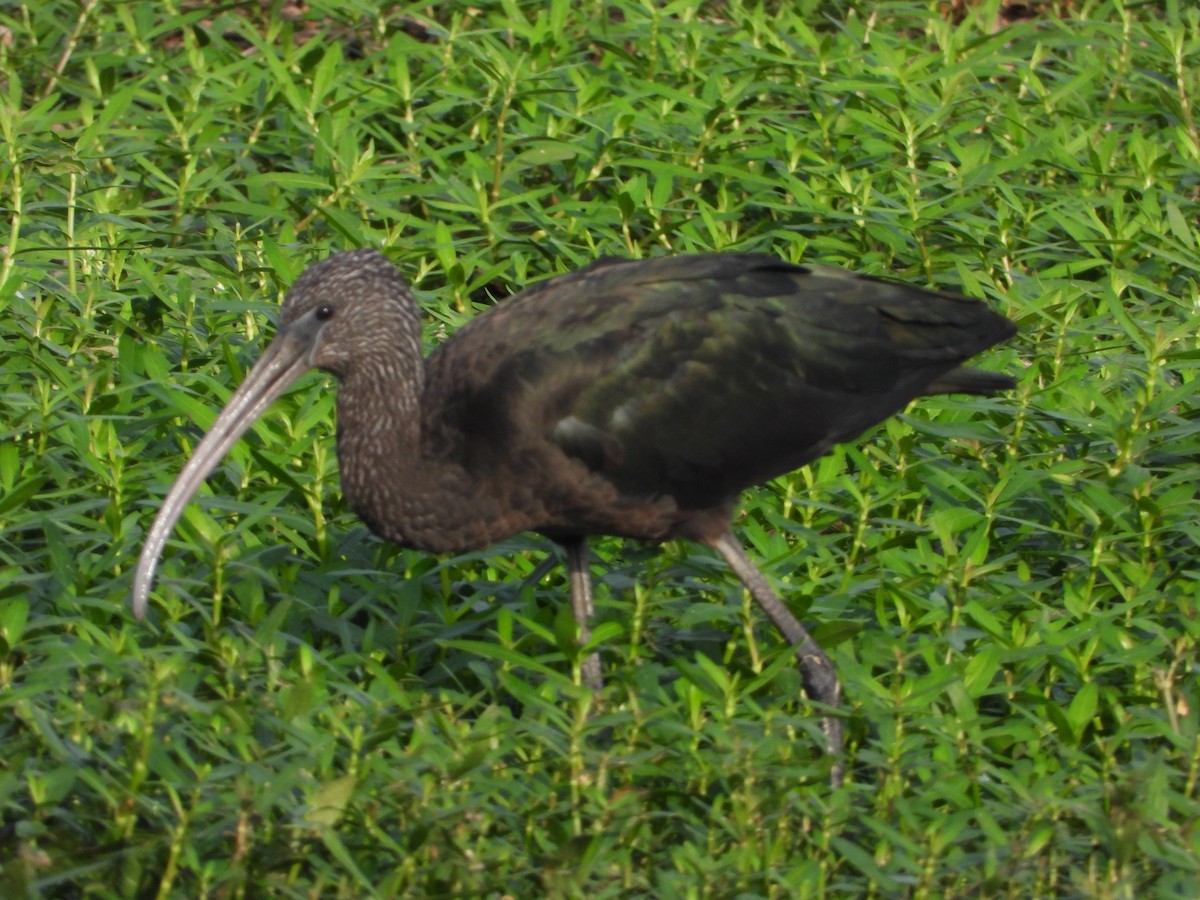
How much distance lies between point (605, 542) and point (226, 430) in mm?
1475

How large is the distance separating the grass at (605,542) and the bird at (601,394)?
273 millimetres

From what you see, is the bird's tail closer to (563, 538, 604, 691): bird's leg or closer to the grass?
the grass

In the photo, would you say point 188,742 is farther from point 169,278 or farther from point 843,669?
point 169,278

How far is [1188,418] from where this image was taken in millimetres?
6543

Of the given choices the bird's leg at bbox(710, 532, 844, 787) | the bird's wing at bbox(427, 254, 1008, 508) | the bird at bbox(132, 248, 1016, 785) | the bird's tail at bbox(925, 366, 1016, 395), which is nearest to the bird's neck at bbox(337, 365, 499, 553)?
the bird at bbox(132, 248, 1016, 785)

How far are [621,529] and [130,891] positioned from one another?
1732 mm

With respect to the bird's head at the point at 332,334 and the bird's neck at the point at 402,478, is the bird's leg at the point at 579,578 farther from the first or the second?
the bird's head at the point at 332,334

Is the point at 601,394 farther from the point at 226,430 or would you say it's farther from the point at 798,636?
the point at 226,430

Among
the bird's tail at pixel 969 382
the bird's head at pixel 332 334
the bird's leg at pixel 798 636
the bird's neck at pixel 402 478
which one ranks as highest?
the bird's head at pixel 332 334

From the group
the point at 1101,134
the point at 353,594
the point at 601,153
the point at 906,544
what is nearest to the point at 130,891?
the point at 353,594

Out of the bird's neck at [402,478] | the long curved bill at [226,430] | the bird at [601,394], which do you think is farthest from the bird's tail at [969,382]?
the long curved bill at [226,430]

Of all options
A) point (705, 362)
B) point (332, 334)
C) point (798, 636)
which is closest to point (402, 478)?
point (332, 334)

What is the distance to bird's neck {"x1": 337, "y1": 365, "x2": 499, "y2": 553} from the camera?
5.21 m

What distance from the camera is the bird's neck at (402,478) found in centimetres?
521
